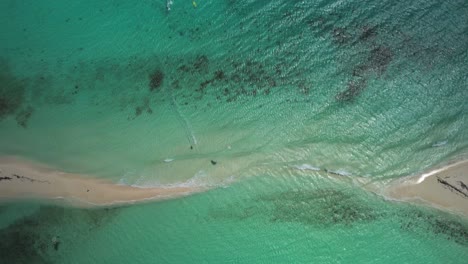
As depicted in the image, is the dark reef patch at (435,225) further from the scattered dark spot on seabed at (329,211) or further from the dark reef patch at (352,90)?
the dark reef patch at (352,90)

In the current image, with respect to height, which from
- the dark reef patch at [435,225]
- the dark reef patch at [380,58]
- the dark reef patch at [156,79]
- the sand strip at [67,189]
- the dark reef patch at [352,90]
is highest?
the dark reef patch at [156,79]

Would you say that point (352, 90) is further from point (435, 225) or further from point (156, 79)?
point (156, 79)

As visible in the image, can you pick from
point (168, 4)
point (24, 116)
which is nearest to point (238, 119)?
point (168, 4)

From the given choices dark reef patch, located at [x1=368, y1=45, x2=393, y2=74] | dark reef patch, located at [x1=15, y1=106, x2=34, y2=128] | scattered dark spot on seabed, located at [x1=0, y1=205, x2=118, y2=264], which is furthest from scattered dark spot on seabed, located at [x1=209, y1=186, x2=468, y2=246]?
dark reef patch, located at [x1=15, y1=106, x2=34, y2=128]

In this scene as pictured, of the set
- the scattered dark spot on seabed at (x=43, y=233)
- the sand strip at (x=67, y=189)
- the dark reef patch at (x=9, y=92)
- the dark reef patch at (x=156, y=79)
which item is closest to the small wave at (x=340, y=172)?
the sand strip at (x=67, y=189)

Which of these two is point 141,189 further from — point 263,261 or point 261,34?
point 261,34

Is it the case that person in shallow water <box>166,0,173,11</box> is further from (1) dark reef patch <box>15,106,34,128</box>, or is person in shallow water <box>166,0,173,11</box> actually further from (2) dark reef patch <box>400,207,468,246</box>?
(2) dark reef patch <box>400,207,468,246</box>
